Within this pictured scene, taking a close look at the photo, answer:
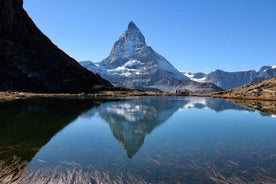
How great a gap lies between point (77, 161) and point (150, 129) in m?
28.5

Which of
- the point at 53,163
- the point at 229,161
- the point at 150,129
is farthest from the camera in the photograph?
the point at 150,129

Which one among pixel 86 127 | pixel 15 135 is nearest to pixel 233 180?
pixel 15 135

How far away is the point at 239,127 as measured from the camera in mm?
68500

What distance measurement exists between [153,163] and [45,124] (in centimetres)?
3366

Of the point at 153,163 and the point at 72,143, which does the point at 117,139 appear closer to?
the point at 72,143

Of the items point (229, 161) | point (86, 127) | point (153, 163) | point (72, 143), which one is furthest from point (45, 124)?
point (229, 161)

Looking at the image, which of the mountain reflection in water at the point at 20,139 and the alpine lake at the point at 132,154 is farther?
the mountain reflection in water at the point at 20,139

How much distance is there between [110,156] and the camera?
37844 mm

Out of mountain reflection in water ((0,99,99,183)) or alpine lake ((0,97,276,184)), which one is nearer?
alpine lake ((0,97,276,184))

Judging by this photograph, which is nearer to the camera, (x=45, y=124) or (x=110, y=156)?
(x=110, y=156)

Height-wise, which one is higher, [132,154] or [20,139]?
[20,139]

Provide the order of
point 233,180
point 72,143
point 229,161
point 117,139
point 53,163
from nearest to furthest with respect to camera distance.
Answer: point 233,180
point 53,163
point 229,161
point 72,143
point 117,139

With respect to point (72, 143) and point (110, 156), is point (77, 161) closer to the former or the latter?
point (110, 156)

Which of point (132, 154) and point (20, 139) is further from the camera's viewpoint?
point (20, 139)
